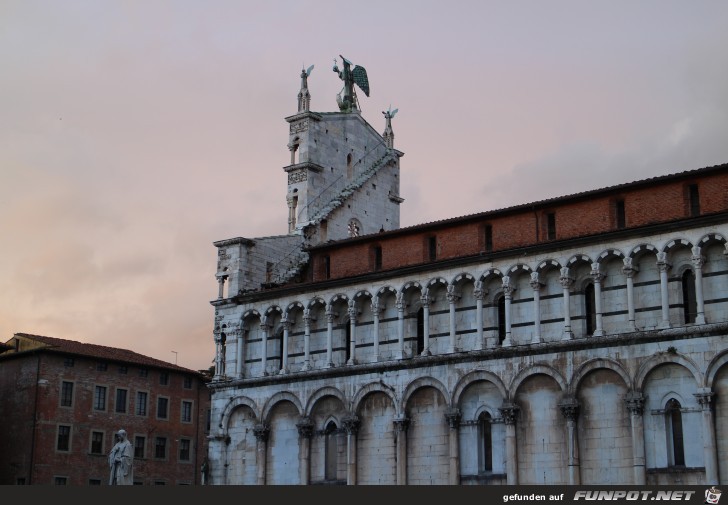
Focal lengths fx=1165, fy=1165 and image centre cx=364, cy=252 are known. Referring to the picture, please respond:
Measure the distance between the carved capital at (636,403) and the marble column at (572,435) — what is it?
68.3 inches

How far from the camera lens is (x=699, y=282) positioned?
114ft

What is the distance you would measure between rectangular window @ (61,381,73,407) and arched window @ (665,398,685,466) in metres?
32.1

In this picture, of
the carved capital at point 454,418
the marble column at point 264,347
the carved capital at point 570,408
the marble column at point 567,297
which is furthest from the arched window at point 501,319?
the marble column at point 264,347

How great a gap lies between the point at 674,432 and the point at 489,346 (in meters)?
6.98

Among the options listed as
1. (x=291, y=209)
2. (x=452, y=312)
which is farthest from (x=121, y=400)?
(x=452, y=312)

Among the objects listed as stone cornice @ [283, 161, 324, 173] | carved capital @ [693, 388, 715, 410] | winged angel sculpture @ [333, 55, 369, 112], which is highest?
winged angel sculpture @ [333, 55, 369, 112]

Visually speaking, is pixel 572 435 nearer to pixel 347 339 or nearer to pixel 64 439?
pixel 347 339

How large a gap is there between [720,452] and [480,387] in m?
8.45

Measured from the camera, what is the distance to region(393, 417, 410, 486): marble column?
39.9m

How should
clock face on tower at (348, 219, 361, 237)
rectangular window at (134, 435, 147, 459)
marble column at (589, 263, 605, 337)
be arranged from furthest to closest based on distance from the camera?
rectangular window at (134, 435, 147, 459)
clock face on tower at (348, 219, 361, 237)
marble column at (589, 263, 605, 337)

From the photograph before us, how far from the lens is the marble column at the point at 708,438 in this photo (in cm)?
3338

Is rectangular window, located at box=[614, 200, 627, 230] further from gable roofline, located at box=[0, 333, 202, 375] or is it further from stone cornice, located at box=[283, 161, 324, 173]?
gable roofline, located at box=[0, 333, 202, 375]

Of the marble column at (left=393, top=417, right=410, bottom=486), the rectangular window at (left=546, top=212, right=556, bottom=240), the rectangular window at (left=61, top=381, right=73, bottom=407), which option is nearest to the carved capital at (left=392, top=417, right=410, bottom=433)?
the marble column at (left=393, top=417, right=410, bottom=486)

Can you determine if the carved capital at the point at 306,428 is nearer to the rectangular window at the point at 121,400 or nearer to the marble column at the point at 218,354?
the marble column at the point at 218,354
